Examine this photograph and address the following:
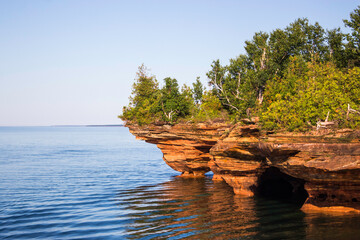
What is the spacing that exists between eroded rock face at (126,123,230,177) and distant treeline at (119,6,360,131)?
1639mm

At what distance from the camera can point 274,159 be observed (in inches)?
888

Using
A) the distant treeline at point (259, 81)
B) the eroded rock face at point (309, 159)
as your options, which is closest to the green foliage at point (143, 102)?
the distant treeline at point (259, 81)

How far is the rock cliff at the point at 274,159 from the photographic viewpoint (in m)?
19.5

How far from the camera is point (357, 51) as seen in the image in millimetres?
38375

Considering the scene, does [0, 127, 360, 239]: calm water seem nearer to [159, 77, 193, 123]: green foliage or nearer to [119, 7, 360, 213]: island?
[119, 7, 360, 213]: island

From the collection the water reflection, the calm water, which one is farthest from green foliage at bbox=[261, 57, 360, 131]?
the water reflection

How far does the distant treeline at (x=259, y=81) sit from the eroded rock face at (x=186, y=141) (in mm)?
1639

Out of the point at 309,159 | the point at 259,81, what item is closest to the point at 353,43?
the point at 259,81

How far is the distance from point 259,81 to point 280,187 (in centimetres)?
1222

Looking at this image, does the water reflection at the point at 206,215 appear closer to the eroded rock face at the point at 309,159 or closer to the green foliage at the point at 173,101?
the eroded rock face at the point at 309,159

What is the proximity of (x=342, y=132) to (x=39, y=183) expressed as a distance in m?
33.6

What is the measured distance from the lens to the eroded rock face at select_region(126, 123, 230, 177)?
3534cm

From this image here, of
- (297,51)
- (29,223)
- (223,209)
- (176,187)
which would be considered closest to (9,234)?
(29,223)

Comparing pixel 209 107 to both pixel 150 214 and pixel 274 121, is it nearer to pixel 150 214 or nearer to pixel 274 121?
pixel 274 121
